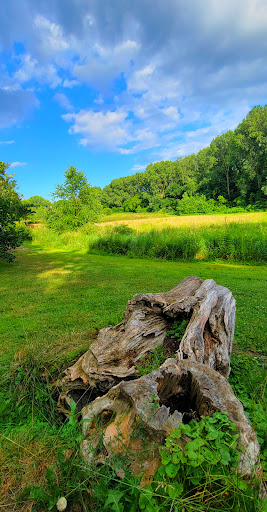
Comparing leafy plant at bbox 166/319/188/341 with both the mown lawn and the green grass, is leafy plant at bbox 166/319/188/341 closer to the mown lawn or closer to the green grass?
the mown lawn

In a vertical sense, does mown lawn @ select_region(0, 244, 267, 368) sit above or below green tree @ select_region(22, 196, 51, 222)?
below

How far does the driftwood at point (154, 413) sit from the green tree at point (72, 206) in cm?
1834

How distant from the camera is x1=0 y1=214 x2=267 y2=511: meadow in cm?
138

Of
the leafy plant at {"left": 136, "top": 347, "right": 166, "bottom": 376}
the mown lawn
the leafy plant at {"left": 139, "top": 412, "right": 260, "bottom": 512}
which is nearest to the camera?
the leafy plant at {"left": 139, "top": 412, "right": 260, "bottom": 512}

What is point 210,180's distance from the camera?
6384cm

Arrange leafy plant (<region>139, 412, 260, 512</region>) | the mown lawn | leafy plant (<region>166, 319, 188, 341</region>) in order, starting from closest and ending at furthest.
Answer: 1. leafy plant (<region>139, 412, 260, 512</region>)
2. leafy plant (<region>166, 319, 188, 341</region>)
3. the mown lawn

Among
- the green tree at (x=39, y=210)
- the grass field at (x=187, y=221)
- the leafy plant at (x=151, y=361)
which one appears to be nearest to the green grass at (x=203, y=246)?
the grass field at (x=187, y=221)

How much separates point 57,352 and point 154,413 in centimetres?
233

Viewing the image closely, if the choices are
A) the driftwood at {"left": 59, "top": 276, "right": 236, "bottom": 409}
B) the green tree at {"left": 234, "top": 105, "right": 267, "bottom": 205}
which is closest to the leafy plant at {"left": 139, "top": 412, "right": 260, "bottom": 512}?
the driftwood at {"left": 59, "top": 276, "right": 236, "bottom": 409}

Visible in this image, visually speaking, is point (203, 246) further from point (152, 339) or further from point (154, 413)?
point (154, 413)

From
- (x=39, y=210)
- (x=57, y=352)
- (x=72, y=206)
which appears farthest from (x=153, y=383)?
(x=39, y=210)

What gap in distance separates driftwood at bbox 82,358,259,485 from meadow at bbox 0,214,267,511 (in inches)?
5.9

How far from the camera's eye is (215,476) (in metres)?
1.13

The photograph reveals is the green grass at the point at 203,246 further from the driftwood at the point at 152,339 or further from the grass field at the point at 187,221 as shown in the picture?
the driftwood at the point at 152,339
